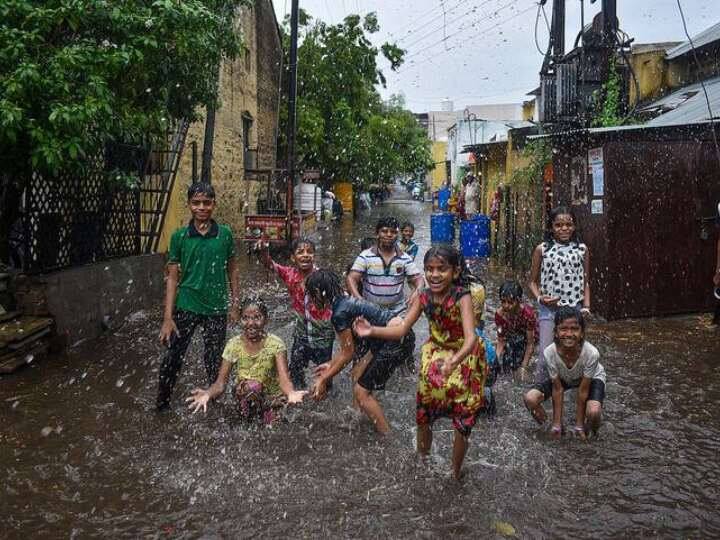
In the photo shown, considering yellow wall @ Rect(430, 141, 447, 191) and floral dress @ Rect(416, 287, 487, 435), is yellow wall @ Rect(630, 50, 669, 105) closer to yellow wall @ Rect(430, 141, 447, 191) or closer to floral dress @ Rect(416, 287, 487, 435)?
floral dress @ Rect(416, 287, 487, 435)

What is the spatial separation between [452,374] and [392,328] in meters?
0.47

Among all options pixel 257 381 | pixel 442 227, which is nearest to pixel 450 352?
pixel 257 381

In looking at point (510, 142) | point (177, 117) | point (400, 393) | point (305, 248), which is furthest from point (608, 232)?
point (510, 142)

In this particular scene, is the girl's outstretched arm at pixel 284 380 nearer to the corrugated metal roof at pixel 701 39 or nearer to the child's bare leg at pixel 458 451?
the child's bare leg at pixel 458 451

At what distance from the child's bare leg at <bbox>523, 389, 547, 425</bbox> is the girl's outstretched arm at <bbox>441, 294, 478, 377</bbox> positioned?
1255mm

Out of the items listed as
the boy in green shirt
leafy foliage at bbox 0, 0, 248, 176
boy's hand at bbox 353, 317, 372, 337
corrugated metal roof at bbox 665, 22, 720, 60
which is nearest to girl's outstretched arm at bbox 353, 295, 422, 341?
boy's hand at bbox 353, 317, 372, 337

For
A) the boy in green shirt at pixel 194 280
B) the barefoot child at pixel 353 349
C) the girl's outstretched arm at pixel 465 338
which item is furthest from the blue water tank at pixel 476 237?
the girl's outstretched arm at pixel 465 338

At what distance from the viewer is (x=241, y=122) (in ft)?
71.8

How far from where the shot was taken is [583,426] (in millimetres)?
4906

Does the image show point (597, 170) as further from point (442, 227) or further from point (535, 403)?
point (442, 227)

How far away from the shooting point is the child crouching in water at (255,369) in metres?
5.00

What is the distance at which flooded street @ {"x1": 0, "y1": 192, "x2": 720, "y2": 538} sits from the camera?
3.70m

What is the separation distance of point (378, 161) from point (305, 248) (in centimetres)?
3228

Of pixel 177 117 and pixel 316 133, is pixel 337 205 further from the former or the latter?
pixel 177 117
